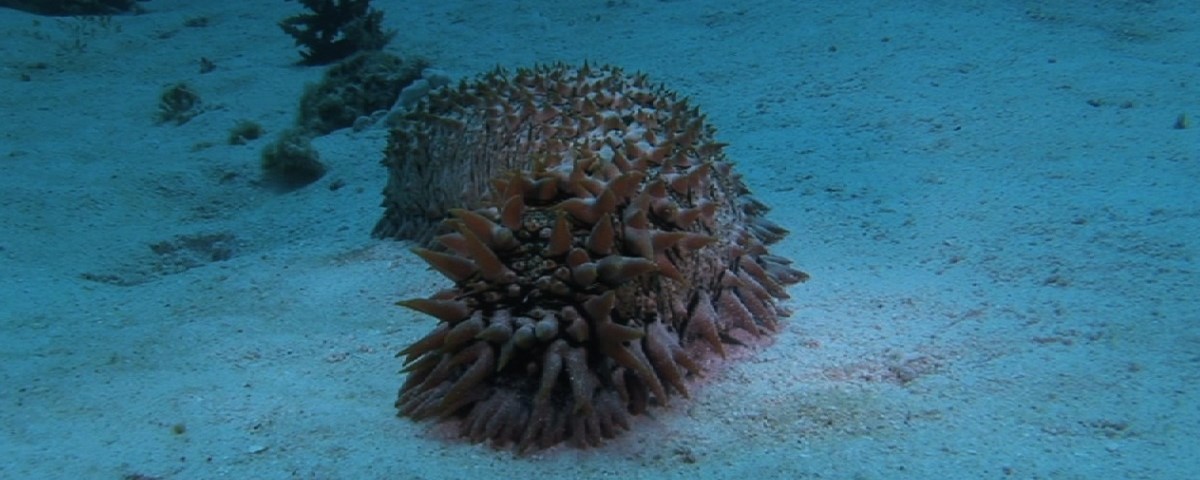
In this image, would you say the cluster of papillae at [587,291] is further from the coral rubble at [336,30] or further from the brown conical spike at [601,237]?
the coral rubble at [336,30]

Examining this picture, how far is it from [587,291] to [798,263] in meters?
1.50

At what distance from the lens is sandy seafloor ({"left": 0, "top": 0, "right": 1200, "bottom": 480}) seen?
6.47 ft

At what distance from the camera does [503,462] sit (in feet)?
6.29

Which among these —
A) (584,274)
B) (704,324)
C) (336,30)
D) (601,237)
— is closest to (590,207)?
(601,237)

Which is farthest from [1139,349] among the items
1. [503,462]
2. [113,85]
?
[113,85]

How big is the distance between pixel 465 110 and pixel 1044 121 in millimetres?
3035

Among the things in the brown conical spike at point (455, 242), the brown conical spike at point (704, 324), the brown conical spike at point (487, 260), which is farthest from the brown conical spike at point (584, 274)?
the brown conical spike at point (704, 324)

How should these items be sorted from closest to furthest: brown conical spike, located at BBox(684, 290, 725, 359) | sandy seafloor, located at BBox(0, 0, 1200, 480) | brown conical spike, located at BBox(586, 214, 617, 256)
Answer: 1. sandy seafloor, located at BBox(0, 0, 1200, 480)
2. brown conical spike, located at BBox(586, 214, 617, 256)
3. brown conical spike, located at BBox(684, 290, 725, 359)

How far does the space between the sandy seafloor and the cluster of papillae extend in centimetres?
10

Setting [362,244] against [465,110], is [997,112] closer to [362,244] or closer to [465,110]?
[465,110]

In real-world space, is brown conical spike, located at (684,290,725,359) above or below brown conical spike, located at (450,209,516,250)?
below

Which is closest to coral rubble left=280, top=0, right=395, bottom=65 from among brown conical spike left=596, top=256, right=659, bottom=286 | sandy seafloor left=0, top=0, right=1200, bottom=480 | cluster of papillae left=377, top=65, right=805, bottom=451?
sandy seafloor left=0, top=0, right=1200, bottom=480

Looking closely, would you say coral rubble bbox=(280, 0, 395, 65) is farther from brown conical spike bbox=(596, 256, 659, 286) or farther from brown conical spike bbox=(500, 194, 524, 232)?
brown conical spike bbox=(596, 256, 659, 286)

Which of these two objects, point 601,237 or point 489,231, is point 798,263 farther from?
point 489,231
